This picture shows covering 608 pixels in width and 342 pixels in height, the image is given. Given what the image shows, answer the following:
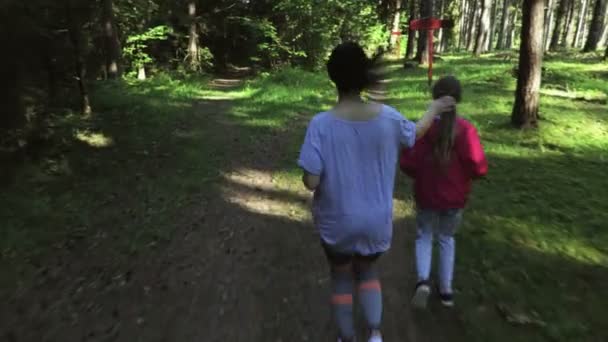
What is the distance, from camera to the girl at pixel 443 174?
3.68 m

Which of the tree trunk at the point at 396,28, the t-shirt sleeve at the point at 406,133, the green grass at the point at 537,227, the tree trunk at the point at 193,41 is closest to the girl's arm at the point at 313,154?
the t-shirt sleeve at the point at 406,133

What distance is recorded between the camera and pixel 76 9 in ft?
31.6

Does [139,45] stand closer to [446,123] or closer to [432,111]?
[446,123]

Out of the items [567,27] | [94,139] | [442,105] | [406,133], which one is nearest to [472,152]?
[442,105]

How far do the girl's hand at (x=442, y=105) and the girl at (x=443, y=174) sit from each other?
0.20 meters

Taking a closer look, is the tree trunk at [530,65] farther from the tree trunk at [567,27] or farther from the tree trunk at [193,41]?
the tree trunk at [567,27]

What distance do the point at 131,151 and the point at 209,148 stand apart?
1722 mm

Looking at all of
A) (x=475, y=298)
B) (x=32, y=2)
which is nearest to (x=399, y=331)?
(x=475, y=298)

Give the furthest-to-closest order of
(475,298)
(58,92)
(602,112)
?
(602,112), (58,92), (475,298)

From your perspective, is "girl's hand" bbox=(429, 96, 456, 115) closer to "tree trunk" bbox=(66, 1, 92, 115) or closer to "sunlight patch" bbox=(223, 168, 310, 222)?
"sunlight patch" bbox=(223, 168, 310, 222)

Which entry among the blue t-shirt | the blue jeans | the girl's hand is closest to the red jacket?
the blue jeans

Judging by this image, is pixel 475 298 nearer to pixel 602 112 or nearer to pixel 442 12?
pixel 602 112

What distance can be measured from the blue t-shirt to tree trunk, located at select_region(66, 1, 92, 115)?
8426 mm

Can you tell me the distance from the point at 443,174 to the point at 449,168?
7cm
